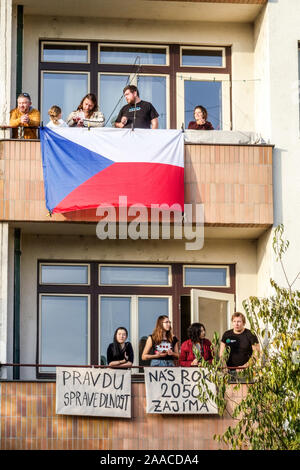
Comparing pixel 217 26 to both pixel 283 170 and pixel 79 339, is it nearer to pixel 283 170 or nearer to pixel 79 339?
pixel 283 170

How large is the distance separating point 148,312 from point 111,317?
0.63 metres

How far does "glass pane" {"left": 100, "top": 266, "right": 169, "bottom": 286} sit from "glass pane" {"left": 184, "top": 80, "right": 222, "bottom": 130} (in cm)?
270

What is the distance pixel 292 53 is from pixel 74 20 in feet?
12.8

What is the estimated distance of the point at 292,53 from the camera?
23.4 m

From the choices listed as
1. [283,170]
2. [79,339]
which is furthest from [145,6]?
[79,339]

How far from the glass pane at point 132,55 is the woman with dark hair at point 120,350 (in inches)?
204

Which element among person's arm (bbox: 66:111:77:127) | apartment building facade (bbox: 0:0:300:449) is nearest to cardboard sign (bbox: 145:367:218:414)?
apartment building facade (bbox: 0:0:300:449)

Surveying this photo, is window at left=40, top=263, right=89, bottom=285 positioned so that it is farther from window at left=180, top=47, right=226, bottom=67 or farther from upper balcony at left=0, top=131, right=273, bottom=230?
window at left=180, top=47, right=226, bottom=67

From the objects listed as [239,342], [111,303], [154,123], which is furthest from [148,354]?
[154,123]

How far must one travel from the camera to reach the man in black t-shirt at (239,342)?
71.4 ft

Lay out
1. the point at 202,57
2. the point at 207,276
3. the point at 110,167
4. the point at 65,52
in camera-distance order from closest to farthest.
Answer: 1. the point at 110,167
2. the point at 207,276
3. the point at 65,52
4. the point at 202,57

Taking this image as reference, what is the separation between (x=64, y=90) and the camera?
79.4ft

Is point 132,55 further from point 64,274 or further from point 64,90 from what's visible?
Answer: point 64,274

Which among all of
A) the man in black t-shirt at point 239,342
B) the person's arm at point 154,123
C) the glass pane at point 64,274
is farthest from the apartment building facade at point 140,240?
the man in black t-shirt at point 239,342
